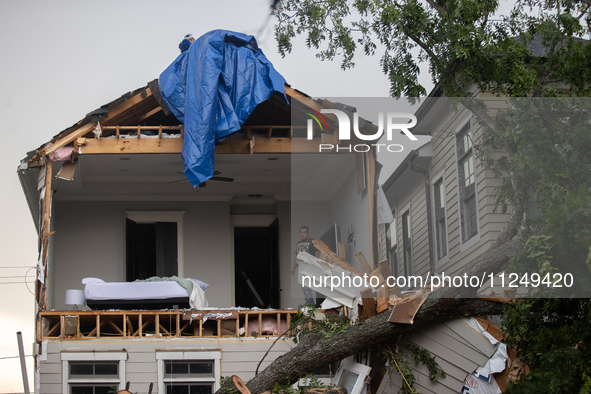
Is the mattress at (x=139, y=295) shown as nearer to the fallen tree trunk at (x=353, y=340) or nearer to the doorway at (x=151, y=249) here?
the fallen tree trunk at (x=353, y=340)

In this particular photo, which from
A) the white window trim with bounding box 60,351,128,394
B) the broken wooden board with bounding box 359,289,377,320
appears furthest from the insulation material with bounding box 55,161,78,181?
the broken wooden board with bounding box 359,289,377,320

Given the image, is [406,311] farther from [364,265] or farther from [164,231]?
[164,231]

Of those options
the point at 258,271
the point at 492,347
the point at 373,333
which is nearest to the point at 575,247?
the point at 492,347

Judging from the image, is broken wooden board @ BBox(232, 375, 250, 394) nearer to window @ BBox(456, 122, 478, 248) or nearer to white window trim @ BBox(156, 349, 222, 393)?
white window trim @ BBox(156, 349, 222, 393)

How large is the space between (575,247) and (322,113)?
17.9 feet

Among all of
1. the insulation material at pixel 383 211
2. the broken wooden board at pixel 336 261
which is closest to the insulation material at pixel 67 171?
the broken wooden board at pixel 336 261

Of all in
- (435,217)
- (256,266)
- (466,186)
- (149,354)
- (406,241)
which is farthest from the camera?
(256,266)

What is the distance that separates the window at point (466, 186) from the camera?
11.5m

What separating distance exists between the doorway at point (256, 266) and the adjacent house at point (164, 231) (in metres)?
0.06

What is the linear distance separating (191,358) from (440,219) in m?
5.83

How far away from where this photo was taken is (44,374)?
1039 centimetres

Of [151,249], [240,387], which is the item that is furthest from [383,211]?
[151,249]

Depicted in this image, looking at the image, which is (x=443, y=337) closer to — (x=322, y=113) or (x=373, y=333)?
(x=373, y=333)

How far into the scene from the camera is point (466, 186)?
11.9m
